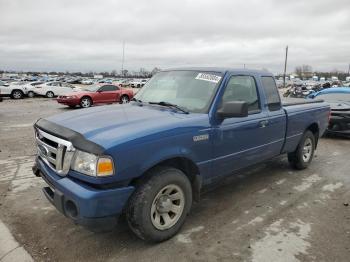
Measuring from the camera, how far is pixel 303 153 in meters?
6.52

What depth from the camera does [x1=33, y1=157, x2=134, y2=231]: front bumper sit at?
311 centimetres

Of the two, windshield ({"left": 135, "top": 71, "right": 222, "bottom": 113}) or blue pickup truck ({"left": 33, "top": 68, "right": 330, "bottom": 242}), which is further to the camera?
windshield ({"left": 135, "top": 71, "right": 222, "bottom": 113})

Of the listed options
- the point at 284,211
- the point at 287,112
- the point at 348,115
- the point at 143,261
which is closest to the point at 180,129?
the point at 143,261

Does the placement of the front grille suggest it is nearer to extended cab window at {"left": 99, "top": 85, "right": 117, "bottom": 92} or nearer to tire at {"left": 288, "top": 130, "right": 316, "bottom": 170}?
tire at {"left": 288, "top": 130, "right": 316, "bottom": 170}

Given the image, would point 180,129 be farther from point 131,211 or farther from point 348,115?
point 348,115

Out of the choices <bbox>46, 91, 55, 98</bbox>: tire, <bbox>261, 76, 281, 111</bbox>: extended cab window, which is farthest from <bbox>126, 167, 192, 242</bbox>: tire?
<bbox>46, 91, 55, 98</bbox>: tire

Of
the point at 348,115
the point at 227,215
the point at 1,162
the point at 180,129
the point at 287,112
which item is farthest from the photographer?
the point at 348,115

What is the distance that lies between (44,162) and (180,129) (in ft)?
5.30

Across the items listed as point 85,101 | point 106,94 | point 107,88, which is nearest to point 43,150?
point 85,101

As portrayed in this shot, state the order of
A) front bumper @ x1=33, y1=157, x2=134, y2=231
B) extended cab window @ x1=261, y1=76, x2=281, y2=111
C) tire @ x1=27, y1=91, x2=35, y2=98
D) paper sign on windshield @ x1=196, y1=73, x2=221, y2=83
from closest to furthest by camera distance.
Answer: front bumper @ x1=33, y1=157, x2=134, y2=231
paper sign on windshield @ x1=196, y1=73, x2=221, y2=83
extended cab window @ x1=261, y1=76, x2=281, y2=111
tire @ x1=27, y1=91, x2=35, y2=98

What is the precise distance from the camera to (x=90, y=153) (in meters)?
3.16

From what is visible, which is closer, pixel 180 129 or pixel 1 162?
pixel 180 129

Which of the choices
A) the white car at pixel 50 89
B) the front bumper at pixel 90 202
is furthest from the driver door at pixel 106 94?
the front bumper at pixel 90 202

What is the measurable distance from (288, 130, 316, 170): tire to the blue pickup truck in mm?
1163
